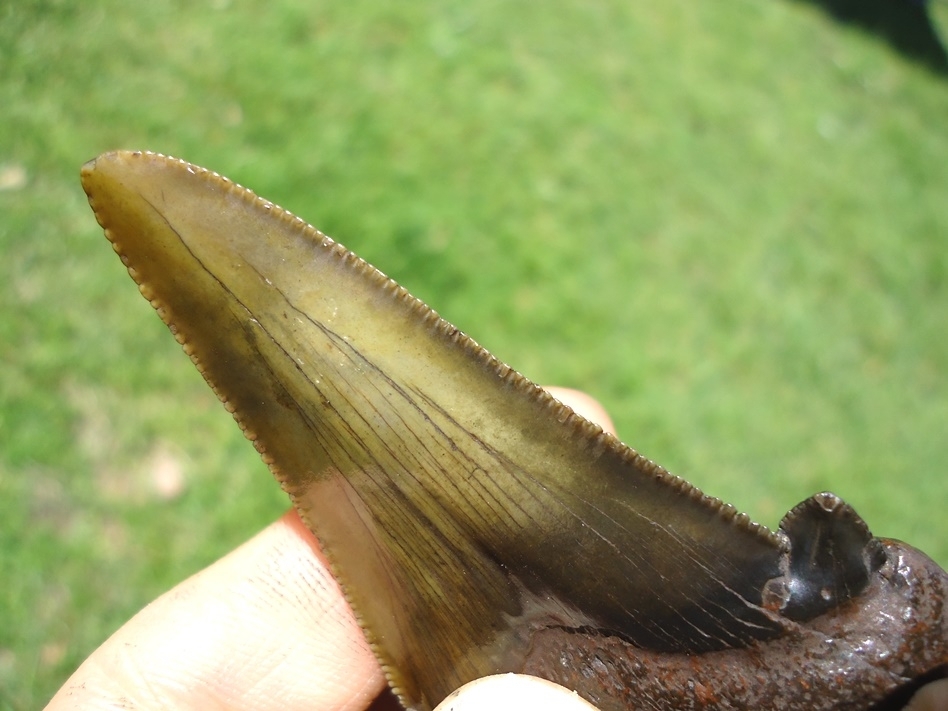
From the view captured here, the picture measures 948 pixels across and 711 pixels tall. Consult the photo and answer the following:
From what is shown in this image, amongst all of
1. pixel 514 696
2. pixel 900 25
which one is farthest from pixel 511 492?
pixel 900 25

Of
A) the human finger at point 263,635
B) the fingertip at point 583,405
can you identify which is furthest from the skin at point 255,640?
the fingertip at point 583,405

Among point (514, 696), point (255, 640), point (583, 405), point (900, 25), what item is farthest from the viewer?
point (900, 25)

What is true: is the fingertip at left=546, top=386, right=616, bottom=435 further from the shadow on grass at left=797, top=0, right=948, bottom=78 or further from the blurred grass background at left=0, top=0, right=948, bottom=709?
the shadow on grass at left=797, top=0, right=948, bottom=78

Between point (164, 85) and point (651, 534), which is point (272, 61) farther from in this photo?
point (651, 534)

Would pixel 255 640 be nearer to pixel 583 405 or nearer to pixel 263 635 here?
pixel 263 635

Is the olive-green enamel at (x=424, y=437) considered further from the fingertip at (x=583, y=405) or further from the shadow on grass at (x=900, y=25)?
the shadow on grass at (x=900, y=25)

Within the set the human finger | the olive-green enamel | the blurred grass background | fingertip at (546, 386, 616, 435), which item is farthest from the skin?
fingertip at (546, 386, 616, 435)

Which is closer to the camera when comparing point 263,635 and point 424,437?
point 424,437
